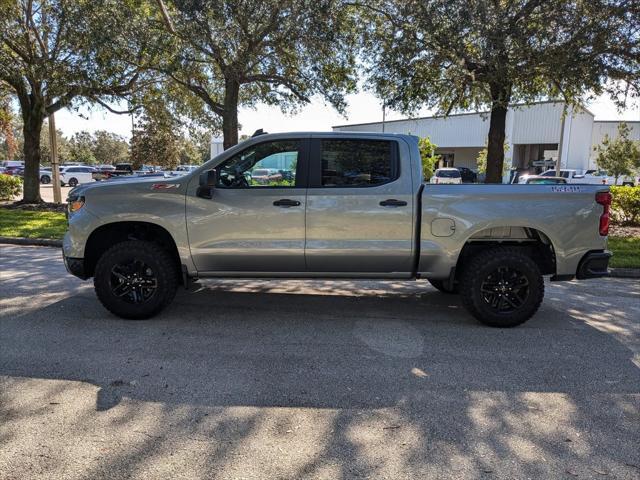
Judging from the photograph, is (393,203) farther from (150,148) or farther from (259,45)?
(150,148)

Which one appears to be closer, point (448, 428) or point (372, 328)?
point (448, 428)

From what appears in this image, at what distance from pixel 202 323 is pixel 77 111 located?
14098mm

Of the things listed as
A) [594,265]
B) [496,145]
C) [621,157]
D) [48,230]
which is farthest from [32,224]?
[621,157]

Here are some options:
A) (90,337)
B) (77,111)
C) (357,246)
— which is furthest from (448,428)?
(77,111)

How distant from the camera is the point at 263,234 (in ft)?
17.3

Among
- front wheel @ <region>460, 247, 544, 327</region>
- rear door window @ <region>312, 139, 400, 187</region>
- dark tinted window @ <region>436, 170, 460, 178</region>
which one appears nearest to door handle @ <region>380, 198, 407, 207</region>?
rear door window @ <region>312, 139, 400, 187</region>

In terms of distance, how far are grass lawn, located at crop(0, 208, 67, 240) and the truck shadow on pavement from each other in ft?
21.0

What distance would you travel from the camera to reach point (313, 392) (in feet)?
12.4

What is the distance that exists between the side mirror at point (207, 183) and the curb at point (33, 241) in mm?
6939

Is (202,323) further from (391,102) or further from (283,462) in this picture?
(391,102)

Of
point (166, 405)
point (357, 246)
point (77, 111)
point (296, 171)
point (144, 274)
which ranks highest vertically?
point (77, 111)

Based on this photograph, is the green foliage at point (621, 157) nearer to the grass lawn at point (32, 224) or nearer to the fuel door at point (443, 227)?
the grass lawn at point (32, 224)

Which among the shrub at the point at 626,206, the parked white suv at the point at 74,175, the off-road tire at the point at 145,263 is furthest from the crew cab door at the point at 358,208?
the parked white suv at the point at 74,175

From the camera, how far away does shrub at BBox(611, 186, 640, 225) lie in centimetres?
1397
